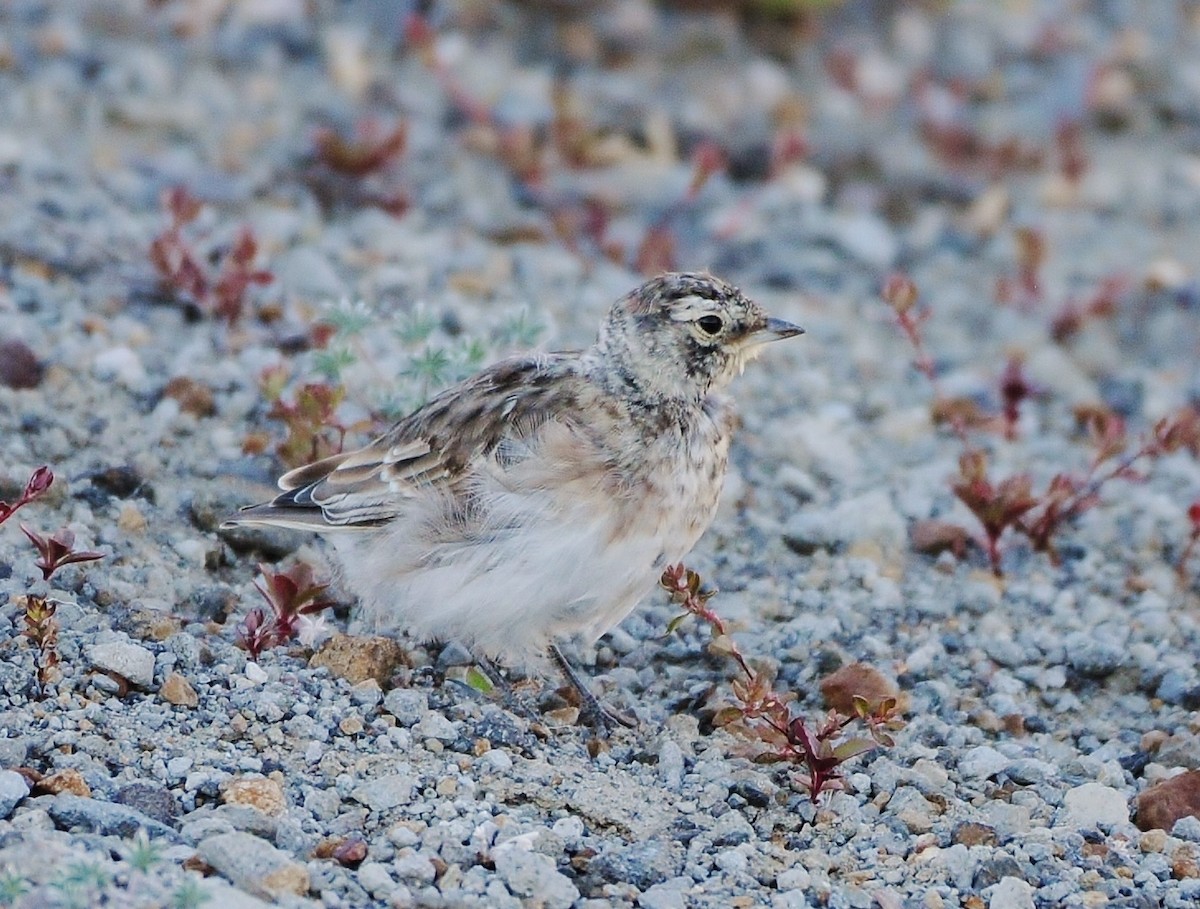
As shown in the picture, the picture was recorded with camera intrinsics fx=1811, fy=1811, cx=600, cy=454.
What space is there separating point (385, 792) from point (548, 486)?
1046mm

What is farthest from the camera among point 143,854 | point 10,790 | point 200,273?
point 200,273

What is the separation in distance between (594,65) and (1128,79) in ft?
11.2

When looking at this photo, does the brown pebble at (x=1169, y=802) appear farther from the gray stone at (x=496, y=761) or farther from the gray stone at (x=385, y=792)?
the gray stone at (x=385, y=792)

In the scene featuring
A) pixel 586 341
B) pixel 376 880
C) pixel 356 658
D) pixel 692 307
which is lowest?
pixel 376 880

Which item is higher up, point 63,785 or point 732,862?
point 732,862

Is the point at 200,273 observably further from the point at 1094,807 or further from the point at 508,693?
the point at 1094,807

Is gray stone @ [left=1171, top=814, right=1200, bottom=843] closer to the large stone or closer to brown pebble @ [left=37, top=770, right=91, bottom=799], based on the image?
the large stone

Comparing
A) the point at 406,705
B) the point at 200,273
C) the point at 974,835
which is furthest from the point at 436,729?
the point at 200,273

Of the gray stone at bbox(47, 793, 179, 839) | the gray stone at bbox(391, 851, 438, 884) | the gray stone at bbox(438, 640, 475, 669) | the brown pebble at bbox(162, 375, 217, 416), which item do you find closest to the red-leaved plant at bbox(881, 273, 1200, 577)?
the gray stone at bbox(438, 640, 475, 669)

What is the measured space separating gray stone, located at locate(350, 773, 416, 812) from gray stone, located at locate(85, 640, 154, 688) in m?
0.71

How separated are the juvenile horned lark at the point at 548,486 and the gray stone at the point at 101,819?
1207 mm

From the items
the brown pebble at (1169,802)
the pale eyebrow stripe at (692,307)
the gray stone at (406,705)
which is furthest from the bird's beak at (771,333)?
the brown pebble at (1169,802)

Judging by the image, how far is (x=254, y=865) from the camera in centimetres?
418

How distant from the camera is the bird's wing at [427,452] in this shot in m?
5.44
